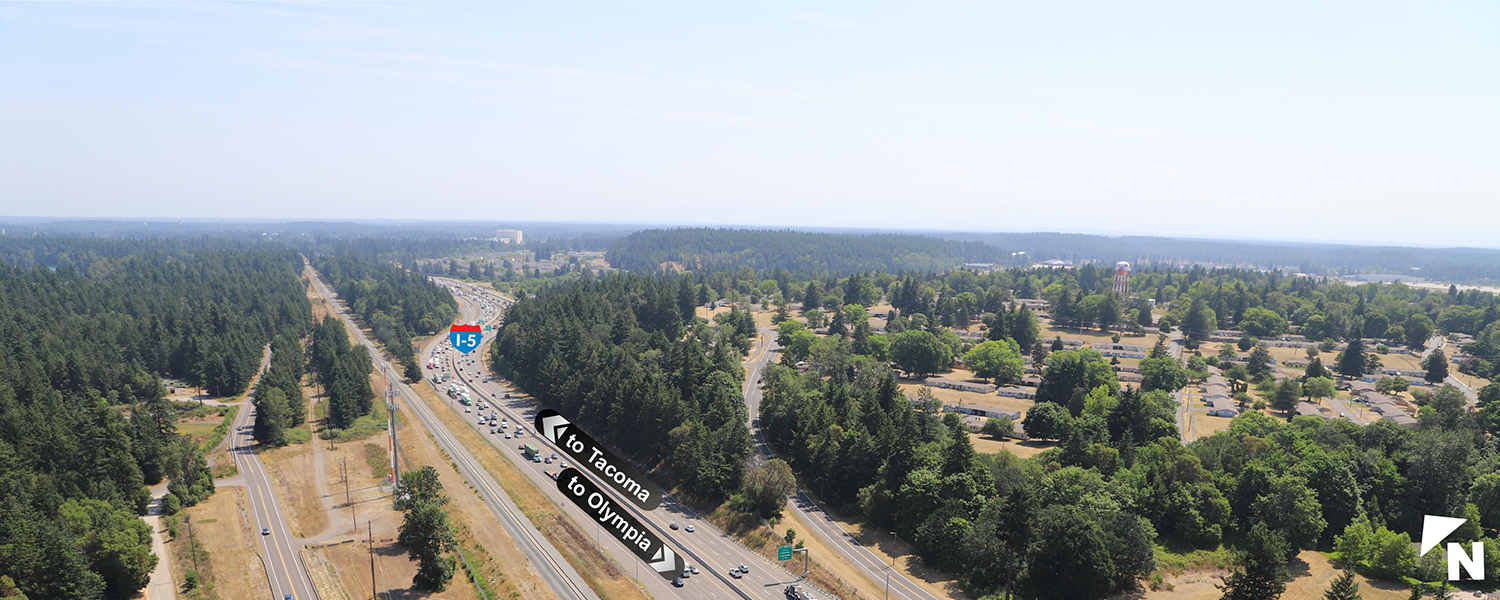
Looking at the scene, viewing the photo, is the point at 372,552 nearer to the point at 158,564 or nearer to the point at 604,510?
the point at 158,564

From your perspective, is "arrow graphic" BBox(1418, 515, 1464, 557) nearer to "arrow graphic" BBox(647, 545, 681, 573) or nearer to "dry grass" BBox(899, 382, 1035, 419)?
"dry grass" BBox(899, 382, 1035, 419)

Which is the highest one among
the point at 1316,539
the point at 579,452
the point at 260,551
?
the point at 579,452

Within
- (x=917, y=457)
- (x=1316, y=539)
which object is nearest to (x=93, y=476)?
(x=917, y=457)

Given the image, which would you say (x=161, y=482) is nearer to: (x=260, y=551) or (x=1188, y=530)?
(x=260, y=551)

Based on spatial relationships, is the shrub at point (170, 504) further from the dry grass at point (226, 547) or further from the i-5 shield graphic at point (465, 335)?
the i-5 shield graphic at point (465, 335)

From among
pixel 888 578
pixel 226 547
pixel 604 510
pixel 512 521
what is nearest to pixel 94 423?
pixel 226 547

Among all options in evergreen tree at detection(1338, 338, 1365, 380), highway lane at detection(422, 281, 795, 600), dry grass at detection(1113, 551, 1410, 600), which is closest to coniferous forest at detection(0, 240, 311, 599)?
highway lane at detection(422, 281, 795, 600)

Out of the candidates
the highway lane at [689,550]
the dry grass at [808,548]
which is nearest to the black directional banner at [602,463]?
the highway lane at [689,550]
